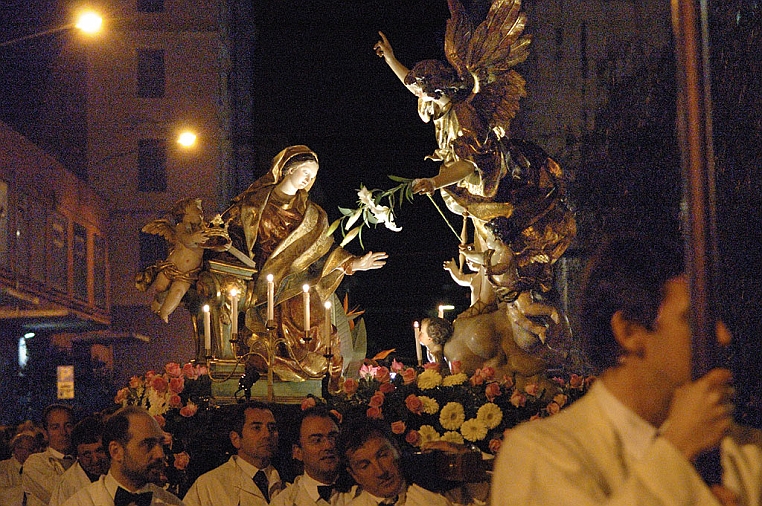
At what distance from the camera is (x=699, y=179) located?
169cm

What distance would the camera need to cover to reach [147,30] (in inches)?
984

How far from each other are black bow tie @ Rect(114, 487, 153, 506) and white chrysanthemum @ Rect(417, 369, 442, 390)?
2058mm

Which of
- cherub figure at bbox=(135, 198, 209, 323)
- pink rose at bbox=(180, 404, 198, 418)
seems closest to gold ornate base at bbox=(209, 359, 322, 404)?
cherub figure at bbox=(135, 198, 209, 323)

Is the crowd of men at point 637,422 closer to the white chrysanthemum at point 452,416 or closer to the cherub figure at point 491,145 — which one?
the white chrysanthemum at point 452,416

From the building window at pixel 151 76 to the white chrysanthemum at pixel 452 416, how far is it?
20.0 meters

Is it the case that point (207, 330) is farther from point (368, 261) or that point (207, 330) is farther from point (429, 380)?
point (429, 380)

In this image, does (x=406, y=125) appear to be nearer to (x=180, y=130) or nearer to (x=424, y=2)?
(x=424, y=2)

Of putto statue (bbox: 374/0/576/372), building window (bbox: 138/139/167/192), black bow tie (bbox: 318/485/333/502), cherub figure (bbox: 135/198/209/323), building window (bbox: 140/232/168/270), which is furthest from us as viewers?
building window (bbox: 140/232/168/270)

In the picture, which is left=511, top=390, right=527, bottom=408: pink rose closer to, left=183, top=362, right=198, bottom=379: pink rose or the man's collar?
left=183, top=362, right=198, bottom=379: pink rose

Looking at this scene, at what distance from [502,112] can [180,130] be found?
18074 mm

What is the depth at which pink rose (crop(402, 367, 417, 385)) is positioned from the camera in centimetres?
564

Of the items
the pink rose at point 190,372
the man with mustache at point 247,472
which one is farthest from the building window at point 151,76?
the man with mustache at point 247,472

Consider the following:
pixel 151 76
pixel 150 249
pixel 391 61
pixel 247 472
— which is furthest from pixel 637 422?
pixel 151 76

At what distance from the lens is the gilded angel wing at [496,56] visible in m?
6.55
